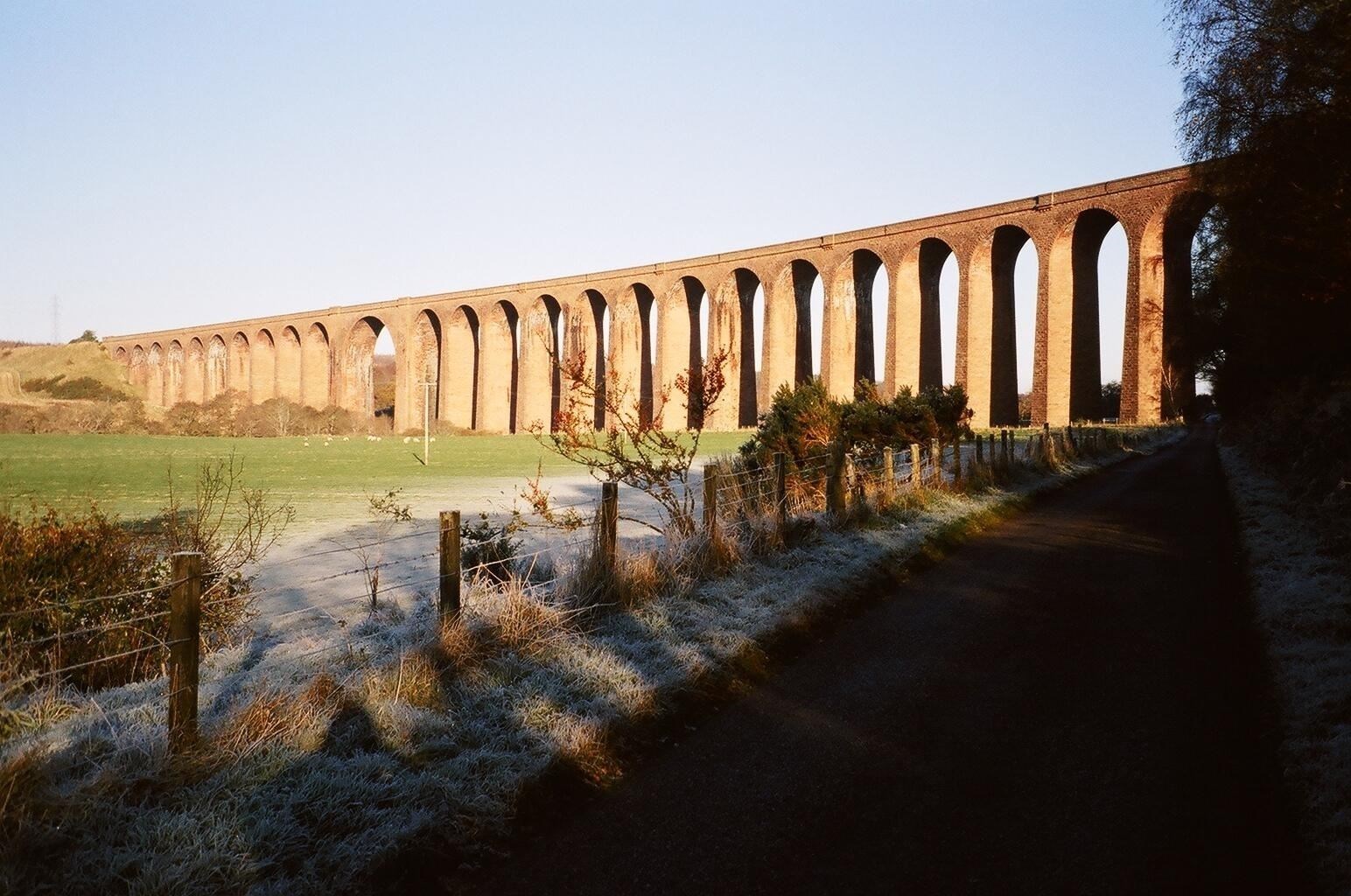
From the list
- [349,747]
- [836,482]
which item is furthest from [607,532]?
[836,482]

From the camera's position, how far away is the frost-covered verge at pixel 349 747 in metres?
2.72

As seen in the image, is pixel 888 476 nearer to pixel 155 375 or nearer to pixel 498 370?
pixel 498 370

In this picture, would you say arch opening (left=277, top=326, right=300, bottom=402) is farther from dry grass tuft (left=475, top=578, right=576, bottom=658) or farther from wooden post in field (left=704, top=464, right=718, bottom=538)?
→ dry grass tuft (left=475, top=578, right=576, bottom=658)

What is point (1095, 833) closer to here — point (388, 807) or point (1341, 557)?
point (388, 807)

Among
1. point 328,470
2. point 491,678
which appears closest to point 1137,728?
point 491,678

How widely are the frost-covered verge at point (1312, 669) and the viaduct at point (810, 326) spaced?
28.2 ft

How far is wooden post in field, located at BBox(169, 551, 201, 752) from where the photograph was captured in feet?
10.9

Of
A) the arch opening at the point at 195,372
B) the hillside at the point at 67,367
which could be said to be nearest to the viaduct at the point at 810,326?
the arch opening at the point at 195,372

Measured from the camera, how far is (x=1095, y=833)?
3.06m

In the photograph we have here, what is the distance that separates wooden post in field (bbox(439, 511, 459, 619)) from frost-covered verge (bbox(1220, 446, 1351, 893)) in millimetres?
3850

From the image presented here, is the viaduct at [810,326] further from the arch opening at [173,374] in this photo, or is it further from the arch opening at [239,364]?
the arch opening at [173,374]

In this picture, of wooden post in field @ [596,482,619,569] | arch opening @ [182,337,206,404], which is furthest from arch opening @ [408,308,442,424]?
wooden post in field @ [596,482,619,569]

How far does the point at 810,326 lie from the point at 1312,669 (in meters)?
43.6

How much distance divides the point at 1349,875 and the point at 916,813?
127 cm
